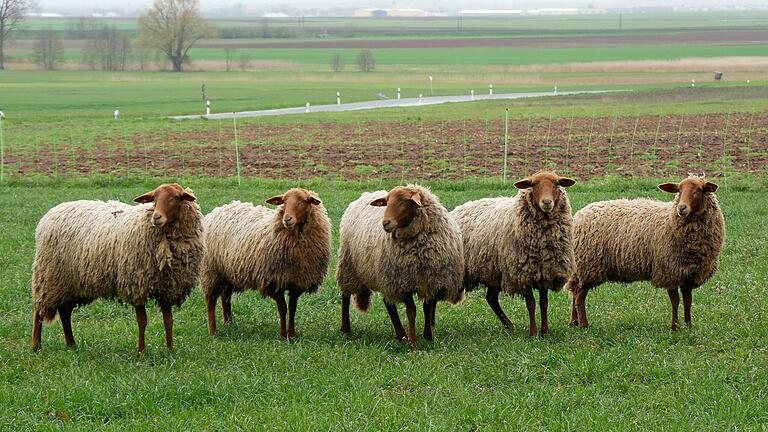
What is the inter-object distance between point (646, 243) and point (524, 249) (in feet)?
5.52

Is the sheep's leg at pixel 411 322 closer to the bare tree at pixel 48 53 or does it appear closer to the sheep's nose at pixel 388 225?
the sheep's nose at pixel 388 225

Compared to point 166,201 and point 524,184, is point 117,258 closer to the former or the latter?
point 166,201

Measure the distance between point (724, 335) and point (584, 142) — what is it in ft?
77.2

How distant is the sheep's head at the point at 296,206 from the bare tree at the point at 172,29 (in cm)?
9579

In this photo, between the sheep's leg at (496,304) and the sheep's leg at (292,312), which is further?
the sheep's leg at (496,304)

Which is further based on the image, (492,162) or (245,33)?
(245,33)

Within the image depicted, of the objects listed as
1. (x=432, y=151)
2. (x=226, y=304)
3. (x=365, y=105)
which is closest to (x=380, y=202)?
(x=226, y=304)

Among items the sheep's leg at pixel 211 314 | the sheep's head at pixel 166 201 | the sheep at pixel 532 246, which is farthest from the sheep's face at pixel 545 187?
the sheep's leg at pixel 211 314

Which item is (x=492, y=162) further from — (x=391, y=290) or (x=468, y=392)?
(x=468, y=392)

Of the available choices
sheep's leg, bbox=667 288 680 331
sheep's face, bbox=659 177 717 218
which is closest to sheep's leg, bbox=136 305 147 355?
sheep's leg, bbox=667 288 680 331

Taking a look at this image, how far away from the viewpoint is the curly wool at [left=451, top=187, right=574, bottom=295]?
11477 mm

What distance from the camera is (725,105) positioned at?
165ft

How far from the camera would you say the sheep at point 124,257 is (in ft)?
35.0

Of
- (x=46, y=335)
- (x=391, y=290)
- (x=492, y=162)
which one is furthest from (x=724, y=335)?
(x=492, y=162)
